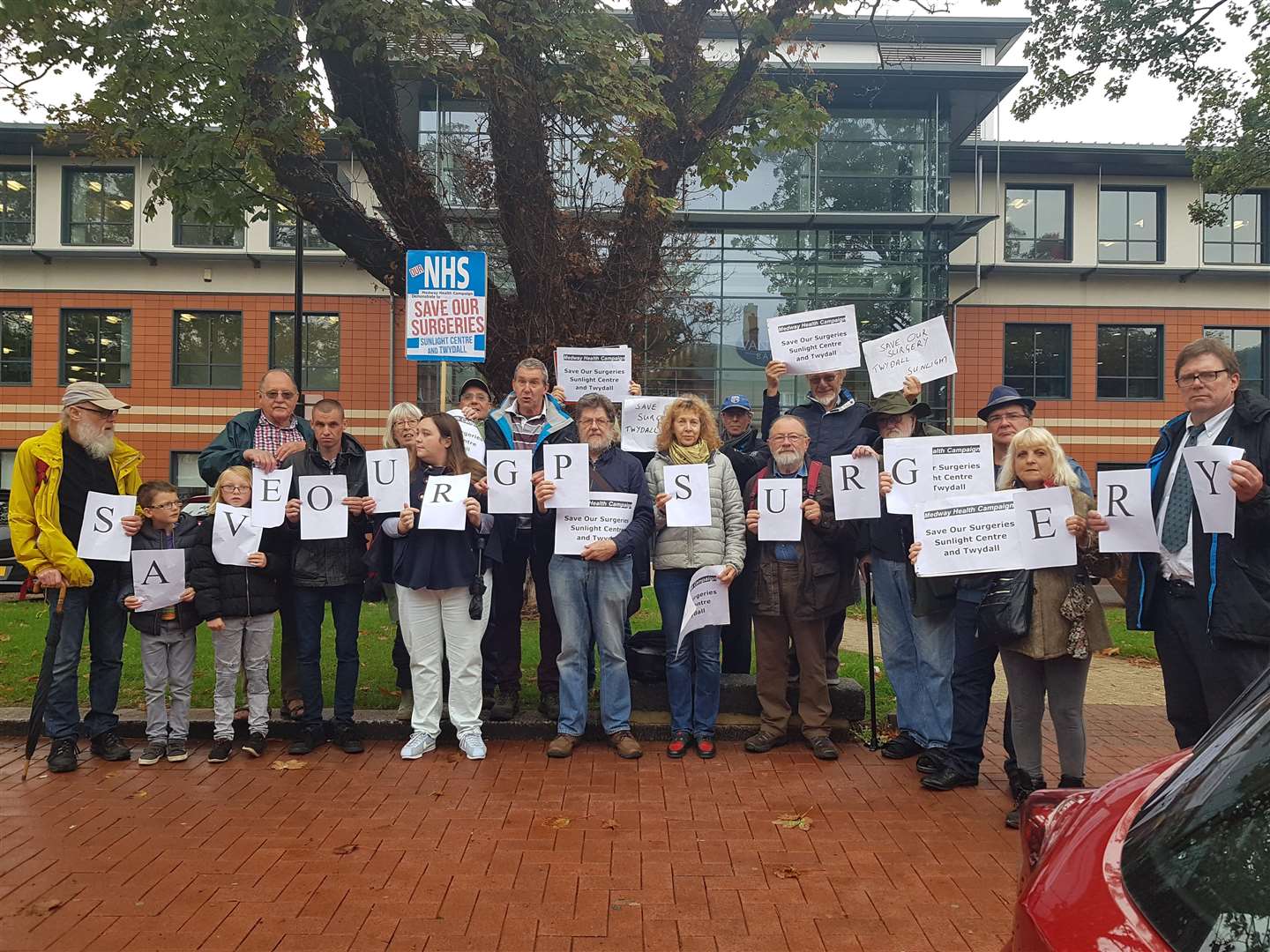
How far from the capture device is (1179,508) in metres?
4.86

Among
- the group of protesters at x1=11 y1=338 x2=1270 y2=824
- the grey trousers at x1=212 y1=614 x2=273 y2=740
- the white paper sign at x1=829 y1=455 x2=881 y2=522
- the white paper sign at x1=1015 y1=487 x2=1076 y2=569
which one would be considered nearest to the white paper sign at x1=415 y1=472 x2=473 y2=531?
the group of protesters at x1=11 y1=338 x2=1270 y2=824

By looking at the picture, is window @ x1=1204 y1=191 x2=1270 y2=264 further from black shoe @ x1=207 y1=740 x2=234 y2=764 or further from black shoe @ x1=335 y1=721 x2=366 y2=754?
black shoe @ x1=207 y1=740 x2=234 y2=764

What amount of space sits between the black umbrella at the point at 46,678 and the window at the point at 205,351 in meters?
25.0

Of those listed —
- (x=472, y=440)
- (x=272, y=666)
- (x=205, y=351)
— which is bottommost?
(x=272, y=666)

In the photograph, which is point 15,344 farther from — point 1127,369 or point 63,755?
point 1127,369

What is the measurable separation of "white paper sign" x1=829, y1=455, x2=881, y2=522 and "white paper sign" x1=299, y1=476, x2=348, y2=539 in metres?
3.36

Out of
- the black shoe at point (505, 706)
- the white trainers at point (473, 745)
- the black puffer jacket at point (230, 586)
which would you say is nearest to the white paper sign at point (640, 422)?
the black shoe at point (505, 706)

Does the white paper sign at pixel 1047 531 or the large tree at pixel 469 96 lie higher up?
the large tree at pixel 469 96

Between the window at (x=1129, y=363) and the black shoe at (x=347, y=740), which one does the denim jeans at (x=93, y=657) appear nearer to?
the black shoe at (x=347, y=740)

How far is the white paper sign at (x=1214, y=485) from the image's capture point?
4.46m

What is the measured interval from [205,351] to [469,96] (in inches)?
943

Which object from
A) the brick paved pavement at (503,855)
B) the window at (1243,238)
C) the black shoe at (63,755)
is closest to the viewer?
the brick paved pavement at (503,855)

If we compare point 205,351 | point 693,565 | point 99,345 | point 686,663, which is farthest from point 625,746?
point 99,345

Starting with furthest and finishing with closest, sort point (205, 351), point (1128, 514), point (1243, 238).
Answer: point (1243, 238), point (205, 351), point (1128, 514)
